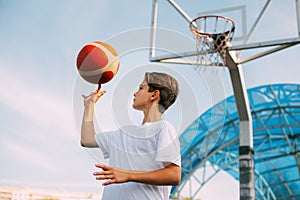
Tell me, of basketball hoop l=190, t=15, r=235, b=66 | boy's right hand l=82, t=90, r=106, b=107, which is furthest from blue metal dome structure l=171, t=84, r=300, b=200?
boy's right hand l=82, t=90, r=106, b=107

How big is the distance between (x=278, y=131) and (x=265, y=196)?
4357mm

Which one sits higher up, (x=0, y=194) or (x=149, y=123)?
(x=0, y=194)

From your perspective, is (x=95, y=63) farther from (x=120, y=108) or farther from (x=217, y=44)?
(x=217, y=44)

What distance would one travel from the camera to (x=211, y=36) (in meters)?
6.11

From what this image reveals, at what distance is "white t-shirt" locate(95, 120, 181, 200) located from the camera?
1.73 m

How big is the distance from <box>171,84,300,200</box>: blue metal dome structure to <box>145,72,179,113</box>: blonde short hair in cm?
732

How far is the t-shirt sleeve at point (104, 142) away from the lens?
1.93m

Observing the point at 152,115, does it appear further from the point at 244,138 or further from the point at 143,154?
the point at 244,138

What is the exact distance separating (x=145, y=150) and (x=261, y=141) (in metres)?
12.8

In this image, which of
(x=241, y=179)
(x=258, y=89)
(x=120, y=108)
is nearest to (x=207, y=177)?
(x=258, y=89)

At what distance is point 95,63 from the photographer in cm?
234

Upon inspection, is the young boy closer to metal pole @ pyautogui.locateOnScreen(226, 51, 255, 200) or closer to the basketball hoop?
the basketball hoop

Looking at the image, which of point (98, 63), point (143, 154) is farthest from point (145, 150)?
point (98, 63)

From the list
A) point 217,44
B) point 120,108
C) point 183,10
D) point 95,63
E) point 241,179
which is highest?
point 183,10
